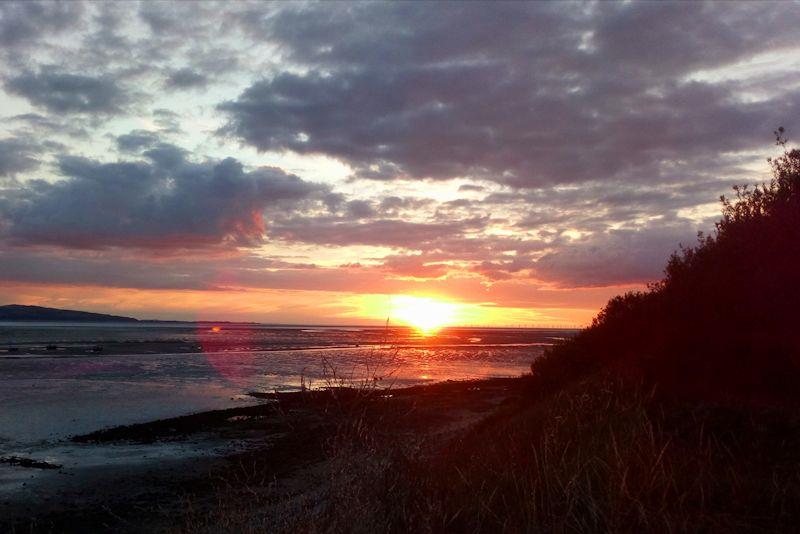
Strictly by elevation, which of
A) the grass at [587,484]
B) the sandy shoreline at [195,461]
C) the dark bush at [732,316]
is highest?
the dark bush at [732,316]

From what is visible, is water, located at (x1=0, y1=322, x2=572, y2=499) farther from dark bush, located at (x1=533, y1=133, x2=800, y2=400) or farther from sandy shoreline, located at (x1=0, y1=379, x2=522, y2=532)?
dark bush, located at (x1=533, y1=133, x2=800, y2=400)

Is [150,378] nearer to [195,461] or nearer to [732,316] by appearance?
[195,461]

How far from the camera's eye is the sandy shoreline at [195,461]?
1114 centimetres

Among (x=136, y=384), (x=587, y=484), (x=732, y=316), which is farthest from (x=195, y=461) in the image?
(x=136, y=384)

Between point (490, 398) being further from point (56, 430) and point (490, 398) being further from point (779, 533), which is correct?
point (779, 533)

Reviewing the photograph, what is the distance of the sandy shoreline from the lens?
11.1 m

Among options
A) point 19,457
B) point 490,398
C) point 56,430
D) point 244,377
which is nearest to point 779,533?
point 19,457

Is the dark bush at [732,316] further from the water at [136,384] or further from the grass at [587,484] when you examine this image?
the water at [136,384]

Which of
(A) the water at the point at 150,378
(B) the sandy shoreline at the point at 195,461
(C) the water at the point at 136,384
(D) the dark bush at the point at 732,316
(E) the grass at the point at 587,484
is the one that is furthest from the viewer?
(A) the water at the point at 150,378

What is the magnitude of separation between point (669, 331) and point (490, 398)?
2311 cm

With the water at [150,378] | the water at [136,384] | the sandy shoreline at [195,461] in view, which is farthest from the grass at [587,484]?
the water at [150,378]

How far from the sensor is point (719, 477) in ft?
22.3

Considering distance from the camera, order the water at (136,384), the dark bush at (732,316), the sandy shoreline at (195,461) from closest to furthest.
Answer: the dark bush at (732,316), the sandy shoreline at (195,461), the water at (136,384)

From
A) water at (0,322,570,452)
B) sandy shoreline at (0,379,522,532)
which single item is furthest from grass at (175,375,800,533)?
water at (0,322,570,452)
